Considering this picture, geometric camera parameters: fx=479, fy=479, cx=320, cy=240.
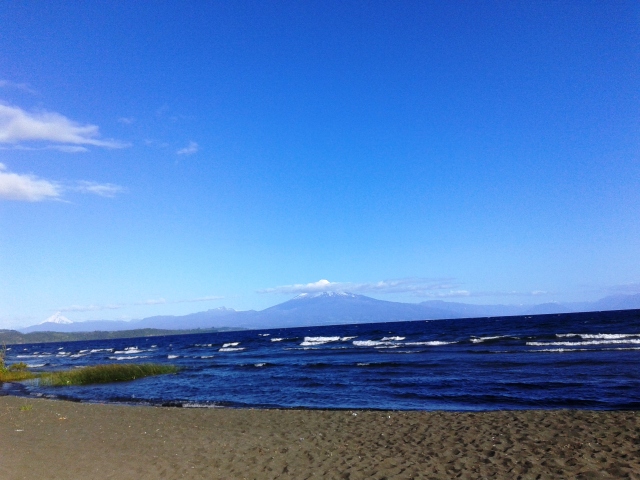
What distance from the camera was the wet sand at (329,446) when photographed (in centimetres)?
941

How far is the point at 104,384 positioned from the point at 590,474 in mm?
28887

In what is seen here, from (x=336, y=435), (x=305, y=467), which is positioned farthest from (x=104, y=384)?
(x=305, y=467)

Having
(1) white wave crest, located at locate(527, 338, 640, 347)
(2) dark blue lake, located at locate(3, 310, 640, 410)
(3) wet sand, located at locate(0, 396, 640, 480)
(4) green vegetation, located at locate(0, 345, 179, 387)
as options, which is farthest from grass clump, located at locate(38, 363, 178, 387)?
(1) white wave crest, located at locate(527, 338, 640, 347)

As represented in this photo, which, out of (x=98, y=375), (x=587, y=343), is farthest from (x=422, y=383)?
(x=587, y=343)

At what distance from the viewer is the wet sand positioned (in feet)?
30.9

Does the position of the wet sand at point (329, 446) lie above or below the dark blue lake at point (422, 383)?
above

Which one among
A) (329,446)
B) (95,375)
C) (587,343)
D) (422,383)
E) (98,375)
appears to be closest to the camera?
(329,446)

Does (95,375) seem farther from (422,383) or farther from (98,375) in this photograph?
(422,383)

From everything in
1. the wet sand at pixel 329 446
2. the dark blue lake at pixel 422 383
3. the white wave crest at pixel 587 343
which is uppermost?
the wet sand at pixel 329 446

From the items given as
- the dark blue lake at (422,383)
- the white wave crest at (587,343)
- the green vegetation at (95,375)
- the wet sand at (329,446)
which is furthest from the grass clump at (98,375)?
the white wave crest at (587,343)

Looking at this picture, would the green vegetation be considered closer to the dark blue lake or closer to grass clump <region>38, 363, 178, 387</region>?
grass clump <region>38, 363, 178, 387</region>

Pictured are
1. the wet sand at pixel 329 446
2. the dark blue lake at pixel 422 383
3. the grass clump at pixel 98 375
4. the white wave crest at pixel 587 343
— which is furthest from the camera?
the white wave crest at pixel 587 343

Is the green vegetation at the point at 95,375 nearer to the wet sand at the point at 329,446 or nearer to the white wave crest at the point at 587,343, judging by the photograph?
the wet sand at the point at 329,446

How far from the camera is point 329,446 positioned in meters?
11.7
